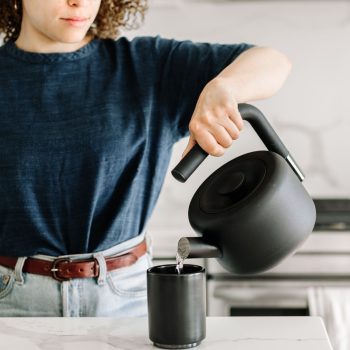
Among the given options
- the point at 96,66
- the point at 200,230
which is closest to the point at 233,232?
the point at 200,230

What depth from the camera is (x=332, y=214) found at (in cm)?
225

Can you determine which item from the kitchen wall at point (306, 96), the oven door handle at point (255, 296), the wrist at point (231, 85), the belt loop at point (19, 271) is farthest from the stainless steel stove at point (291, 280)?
the wrist at point (231, 85)

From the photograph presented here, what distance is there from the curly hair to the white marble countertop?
25.6 inches

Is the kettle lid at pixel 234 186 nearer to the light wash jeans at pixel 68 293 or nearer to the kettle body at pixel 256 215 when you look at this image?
the kettle body at pixel 256 215

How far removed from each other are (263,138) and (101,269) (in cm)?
41

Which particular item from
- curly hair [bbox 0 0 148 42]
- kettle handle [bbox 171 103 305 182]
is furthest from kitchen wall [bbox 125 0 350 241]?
kettle handle [bbox 171 103 305 182]

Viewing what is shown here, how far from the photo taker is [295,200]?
2.76 ft

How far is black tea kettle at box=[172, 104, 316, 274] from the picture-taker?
813 millimetres

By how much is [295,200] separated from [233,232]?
0.31 ft

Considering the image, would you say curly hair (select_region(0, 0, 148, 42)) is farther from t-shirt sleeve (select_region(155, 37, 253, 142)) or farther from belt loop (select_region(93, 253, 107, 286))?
belt loop (select_region(93, 253, 107, 286))

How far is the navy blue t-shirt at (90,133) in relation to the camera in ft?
3.91

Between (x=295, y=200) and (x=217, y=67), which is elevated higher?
(x=217, y=67)

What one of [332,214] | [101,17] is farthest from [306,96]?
[101,17]

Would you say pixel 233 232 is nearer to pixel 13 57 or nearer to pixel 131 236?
pixel 131 236
